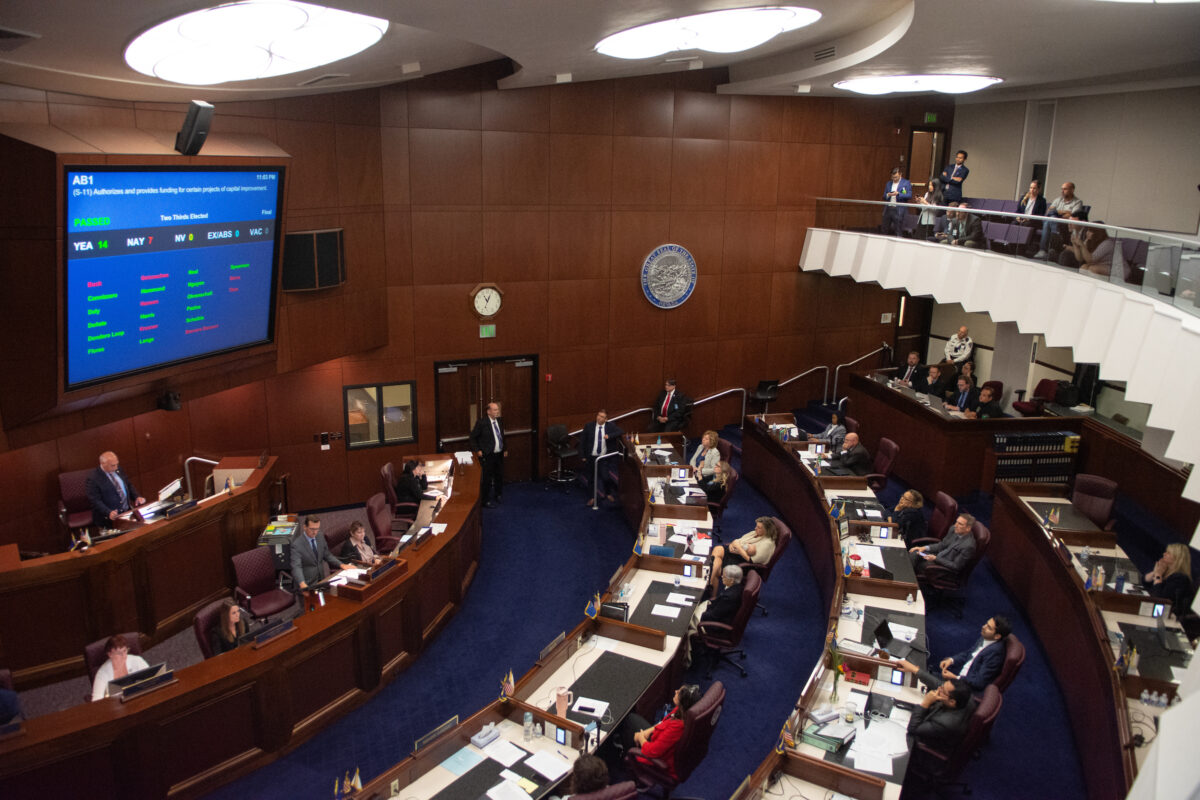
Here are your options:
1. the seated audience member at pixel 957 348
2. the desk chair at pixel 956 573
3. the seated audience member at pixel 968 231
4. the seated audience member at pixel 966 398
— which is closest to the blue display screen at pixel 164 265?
the desk chair at pixel 956 573

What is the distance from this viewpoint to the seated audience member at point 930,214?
1099 cm

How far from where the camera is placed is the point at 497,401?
11859 mm

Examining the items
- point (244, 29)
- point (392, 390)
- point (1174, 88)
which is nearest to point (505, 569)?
point (392, 390)

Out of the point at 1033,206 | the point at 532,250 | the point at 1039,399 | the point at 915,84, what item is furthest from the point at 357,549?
the point at 1039,399

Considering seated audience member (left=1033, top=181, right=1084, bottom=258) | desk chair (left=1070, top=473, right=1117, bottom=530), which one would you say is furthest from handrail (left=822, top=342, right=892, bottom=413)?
desk chair (left=1070, top=473, right=1117, bottom=530)

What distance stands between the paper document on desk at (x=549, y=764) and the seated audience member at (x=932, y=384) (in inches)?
328

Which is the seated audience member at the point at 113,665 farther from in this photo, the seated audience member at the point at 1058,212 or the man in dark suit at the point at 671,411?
the seated audience member at the point at 1058,212

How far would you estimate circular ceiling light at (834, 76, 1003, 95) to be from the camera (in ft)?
36.3

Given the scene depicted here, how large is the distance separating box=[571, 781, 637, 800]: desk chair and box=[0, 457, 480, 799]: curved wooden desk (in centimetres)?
273

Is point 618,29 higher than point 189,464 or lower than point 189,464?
higher

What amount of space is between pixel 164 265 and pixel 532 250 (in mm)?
5391

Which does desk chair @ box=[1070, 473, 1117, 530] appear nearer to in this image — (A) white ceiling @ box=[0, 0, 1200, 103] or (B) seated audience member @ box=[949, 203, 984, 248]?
(B) seated audience member @ box=[949, 203, 984, 248]

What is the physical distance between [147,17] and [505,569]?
6.42m

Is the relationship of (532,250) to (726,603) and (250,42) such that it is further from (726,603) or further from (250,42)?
(726,603)
